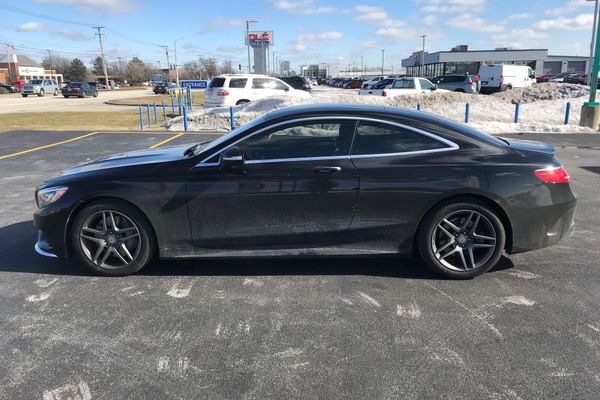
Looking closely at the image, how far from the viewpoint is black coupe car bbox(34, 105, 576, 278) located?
3965 millimetres

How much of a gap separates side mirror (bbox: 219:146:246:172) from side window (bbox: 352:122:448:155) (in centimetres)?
97

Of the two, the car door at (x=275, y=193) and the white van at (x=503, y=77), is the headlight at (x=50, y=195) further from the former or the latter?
the white van at (x=503, y=77)

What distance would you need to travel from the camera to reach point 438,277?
4133 millimetres

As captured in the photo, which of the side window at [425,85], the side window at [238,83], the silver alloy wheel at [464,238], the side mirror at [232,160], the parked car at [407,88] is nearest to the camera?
the side mirror at [232,160]

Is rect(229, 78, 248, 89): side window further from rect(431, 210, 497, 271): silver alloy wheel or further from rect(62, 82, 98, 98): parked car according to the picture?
rect(62, 82, 98, 98): parked car

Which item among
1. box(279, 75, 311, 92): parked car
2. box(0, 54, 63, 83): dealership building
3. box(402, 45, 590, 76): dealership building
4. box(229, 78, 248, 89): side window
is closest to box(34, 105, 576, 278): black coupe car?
box(229, 78, 248, 89): side window

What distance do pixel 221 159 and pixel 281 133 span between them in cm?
60

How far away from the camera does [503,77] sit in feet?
117

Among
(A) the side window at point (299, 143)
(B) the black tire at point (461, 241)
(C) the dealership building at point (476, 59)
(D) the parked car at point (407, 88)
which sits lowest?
(B) the black tire at point (461, 241)

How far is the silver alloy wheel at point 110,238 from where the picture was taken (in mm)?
4113

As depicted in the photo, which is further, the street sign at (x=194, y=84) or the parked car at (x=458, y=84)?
the parked car at (x=458, y=84)

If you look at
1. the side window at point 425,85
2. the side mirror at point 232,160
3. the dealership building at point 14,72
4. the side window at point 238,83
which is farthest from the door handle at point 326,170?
the dealership building at point 14,72

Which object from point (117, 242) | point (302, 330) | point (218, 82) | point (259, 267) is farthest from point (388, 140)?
point (218, 82)

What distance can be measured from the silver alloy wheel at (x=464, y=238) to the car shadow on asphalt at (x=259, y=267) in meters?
0.25
